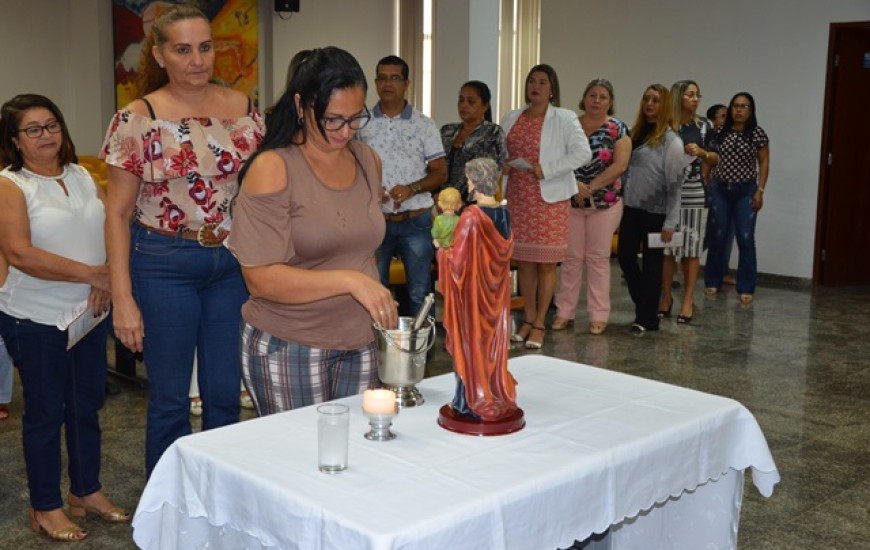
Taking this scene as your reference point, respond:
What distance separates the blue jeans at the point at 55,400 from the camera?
3.05 meters

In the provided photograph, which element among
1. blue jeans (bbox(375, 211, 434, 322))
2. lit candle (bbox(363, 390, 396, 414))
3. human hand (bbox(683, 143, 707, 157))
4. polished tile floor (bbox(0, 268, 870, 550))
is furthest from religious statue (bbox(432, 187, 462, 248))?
human hand (bbox(683, 143, 707, 157))

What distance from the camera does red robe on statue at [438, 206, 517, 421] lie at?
6.72ft

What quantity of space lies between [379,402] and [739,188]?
6.30m

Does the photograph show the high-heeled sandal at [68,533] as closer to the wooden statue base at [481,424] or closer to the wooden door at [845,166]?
the wooden statue base at [481,424]

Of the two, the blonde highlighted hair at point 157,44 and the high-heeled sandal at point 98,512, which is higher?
the blonde highlighted hair at point 157,44

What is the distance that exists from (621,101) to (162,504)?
8638 millimetres

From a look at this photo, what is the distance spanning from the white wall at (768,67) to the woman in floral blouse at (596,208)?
312 centimetres

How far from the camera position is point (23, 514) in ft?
11.1

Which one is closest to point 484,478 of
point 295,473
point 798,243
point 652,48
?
point 295,473

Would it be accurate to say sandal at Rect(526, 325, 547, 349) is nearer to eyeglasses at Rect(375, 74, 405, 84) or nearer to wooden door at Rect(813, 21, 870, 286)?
eyeglasses at Rect(375, 74, 405, 84)

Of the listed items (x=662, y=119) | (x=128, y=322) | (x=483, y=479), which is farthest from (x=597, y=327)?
(x=483, y=479)

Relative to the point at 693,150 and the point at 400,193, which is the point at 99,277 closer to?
the point at 400,193

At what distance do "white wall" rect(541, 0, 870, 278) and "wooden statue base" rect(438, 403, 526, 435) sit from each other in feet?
24.2

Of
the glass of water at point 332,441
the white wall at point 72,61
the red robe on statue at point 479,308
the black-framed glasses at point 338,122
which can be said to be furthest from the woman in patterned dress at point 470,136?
the white wall at point 72,61
